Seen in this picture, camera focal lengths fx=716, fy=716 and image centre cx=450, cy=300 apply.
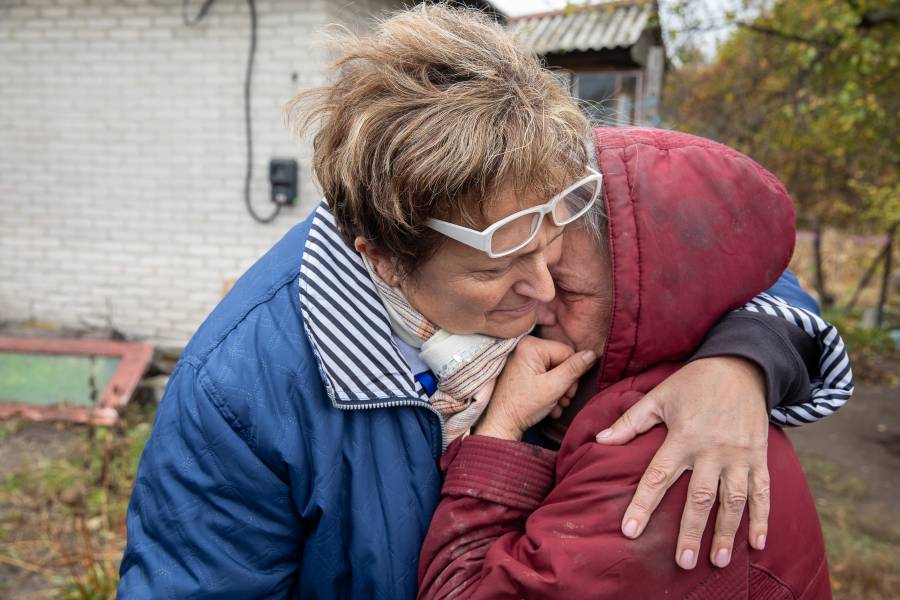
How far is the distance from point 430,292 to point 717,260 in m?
0.58

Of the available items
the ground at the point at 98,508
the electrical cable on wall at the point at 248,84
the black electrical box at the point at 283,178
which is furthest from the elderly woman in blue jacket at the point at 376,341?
the electrical cable on wall at the point at 248,84

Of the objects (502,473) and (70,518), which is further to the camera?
(70,518)

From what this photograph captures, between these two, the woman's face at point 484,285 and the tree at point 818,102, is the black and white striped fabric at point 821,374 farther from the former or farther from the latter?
the tree at point 818,102

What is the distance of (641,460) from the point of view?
1.29m

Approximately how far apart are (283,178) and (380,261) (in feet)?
15.0

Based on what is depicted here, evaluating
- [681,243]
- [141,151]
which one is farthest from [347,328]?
[141,151]

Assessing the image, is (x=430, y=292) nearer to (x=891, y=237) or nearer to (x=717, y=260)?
(x=717, y=260)

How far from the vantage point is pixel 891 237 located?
10641 mm

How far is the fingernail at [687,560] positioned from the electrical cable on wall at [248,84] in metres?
5.24

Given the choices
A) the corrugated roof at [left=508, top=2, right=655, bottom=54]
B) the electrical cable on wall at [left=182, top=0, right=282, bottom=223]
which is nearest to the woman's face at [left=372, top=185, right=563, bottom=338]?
the electrical cable on wall at [left=182, top=0, right=282, bottom=223]

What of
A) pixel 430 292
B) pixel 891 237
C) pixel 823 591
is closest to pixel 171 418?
pixel 430 292

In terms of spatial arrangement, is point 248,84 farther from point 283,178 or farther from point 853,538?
point 853,538

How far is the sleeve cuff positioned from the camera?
1.41 metres

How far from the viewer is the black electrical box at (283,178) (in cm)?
585
